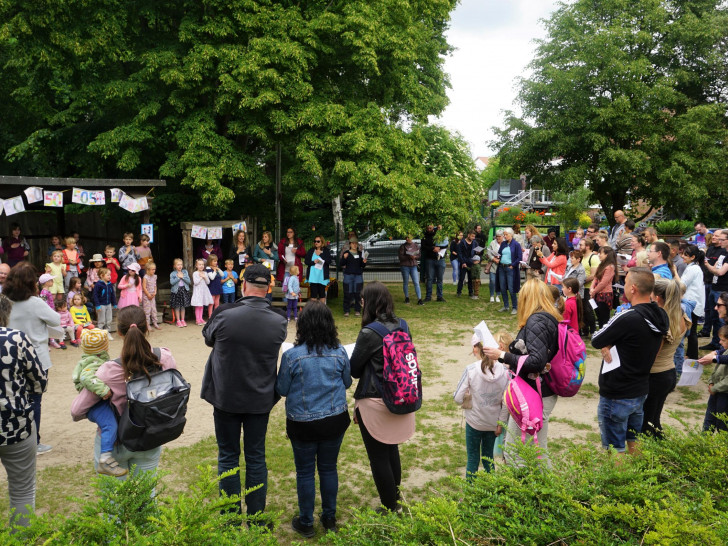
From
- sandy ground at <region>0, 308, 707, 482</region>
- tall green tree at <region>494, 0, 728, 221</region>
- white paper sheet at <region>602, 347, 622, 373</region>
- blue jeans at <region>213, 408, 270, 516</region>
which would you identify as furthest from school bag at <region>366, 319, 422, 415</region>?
tall green tree at <region>494, 0, 728, 221</region>

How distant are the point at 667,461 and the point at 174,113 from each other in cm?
1193

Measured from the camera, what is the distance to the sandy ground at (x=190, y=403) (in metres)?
5.67

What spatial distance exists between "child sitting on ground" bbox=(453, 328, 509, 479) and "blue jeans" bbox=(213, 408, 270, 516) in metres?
1.55

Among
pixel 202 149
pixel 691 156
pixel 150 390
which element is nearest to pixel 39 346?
pixel 150 390

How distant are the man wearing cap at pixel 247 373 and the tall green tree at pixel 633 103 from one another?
802 inches

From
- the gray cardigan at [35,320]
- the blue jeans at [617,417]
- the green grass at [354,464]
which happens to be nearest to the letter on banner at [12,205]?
the gray cardigan at [35,320]

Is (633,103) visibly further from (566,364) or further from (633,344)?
(566,364)

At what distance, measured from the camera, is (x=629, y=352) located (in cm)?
420

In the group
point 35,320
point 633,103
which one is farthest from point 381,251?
point 35,320

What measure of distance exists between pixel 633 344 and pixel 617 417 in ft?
1.96

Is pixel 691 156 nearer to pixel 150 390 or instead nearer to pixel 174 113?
pixel 174 113

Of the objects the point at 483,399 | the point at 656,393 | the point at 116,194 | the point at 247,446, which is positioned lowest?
the point at 247,446

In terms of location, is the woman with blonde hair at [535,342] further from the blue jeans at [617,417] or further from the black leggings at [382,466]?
the black leggings at [382,466]

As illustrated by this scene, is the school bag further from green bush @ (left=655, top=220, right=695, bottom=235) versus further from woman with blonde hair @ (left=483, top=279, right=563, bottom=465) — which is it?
green bush @ (left=655, top=220, right=695, bottom=235)
